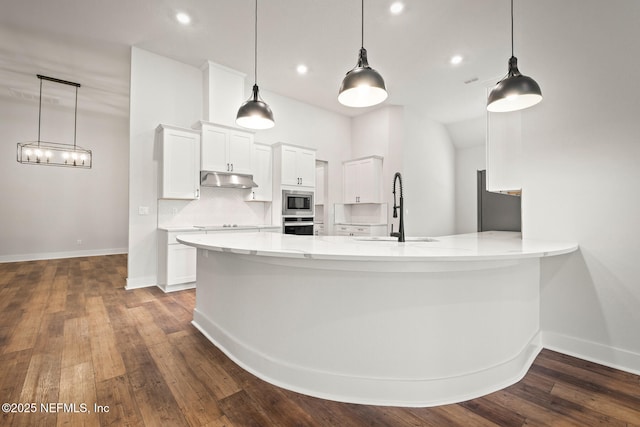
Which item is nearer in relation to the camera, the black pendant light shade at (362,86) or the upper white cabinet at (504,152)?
the black pendant light shade at (362,86)

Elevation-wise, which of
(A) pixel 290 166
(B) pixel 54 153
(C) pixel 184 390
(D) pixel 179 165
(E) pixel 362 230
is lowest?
(C) pixel 184 390

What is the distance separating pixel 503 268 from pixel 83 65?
662 centimetres

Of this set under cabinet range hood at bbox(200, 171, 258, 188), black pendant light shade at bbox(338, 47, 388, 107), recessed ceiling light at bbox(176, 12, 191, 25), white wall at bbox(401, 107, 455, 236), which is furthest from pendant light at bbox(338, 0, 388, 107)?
white wall at bbox(401, 107, 455, 236)

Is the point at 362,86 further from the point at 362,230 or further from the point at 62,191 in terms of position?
the point at 62,191

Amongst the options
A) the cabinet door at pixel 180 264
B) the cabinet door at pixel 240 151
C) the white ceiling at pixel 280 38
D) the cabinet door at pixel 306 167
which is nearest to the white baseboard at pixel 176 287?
the cabinet door at pixel 180 264

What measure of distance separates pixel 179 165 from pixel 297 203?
212 cm

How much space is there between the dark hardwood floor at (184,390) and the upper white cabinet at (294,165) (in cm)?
315

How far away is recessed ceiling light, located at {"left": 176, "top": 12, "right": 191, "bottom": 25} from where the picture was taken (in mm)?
3547

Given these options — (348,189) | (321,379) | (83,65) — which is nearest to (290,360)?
(321,379)

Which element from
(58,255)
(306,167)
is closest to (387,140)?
(306,167)

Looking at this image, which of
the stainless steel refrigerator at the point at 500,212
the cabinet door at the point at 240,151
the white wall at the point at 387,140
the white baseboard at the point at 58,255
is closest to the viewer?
the stainless steel refrigerator at the point at 500,212

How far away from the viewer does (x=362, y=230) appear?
20.5 ft

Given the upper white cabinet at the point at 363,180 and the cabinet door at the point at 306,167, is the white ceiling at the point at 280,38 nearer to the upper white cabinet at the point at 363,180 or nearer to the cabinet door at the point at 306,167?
the cabinet door at the point at 306,167

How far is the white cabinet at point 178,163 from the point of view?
4145 mm
